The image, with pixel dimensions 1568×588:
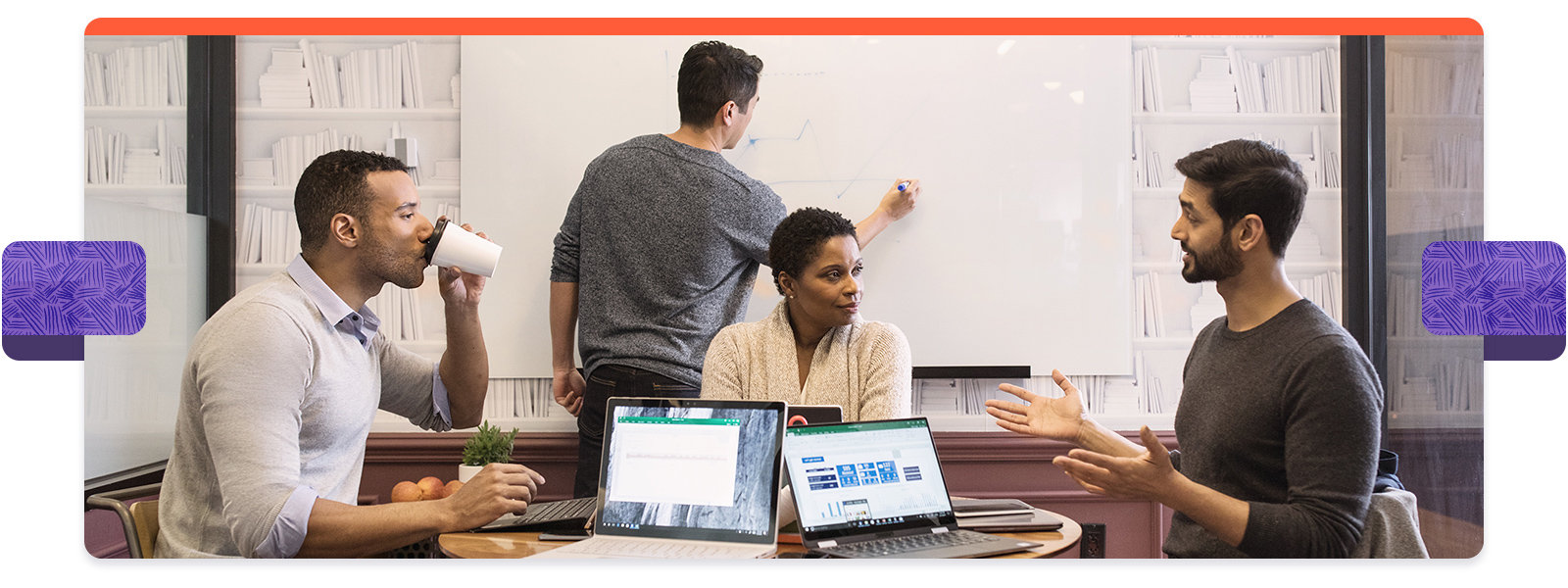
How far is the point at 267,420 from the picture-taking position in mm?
1582

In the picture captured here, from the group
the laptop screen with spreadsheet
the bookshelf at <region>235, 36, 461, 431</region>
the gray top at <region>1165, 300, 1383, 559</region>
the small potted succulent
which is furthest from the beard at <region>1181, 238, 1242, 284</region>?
the bookshelf at <region>235, 36, 461, 431</region>

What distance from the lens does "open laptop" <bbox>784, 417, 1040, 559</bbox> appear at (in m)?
1.62

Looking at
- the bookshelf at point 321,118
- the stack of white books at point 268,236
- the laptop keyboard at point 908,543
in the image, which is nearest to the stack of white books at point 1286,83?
the laptop keyboard at point 908,543

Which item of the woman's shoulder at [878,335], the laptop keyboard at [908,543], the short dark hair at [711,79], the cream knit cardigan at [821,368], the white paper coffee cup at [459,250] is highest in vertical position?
the short dark hair at [711,79]

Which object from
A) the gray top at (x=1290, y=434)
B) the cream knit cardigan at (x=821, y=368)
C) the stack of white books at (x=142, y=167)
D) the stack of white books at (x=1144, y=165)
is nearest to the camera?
the gray top at (x=1290, y=434)

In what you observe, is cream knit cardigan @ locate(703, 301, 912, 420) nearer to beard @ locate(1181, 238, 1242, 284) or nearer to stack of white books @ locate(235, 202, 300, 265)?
beard @ locate(1181, 238, 1242, 284)

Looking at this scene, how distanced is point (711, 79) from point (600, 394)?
2.53 ft

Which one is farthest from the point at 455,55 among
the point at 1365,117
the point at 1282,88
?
the point at 1365,117

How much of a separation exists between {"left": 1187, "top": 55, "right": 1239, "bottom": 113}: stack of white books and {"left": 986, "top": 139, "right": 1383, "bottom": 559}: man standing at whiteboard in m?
0.91

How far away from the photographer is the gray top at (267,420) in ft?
5.12

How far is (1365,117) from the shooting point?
2.49m

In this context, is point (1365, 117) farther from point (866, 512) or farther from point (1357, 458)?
point (866, 512)

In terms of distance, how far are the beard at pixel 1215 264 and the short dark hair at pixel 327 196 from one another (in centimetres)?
144

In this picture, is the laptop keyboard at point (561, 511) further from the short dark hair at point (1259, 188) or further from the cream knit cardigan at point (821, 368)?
the short dark hair at point (1259, 188)
